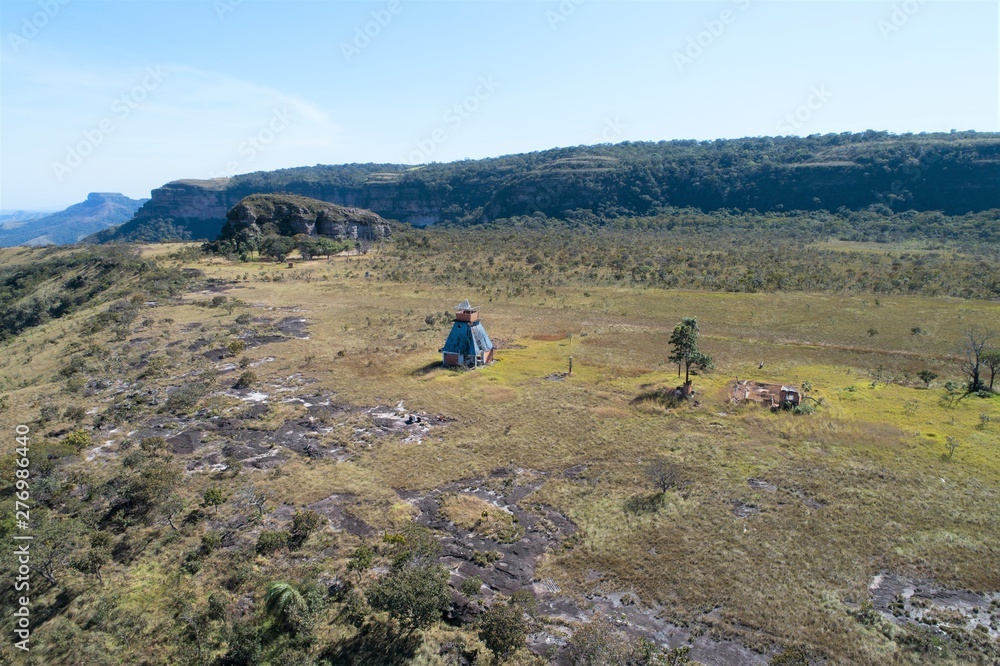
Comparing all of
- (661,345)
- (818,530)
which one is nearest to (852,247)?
(661,345)

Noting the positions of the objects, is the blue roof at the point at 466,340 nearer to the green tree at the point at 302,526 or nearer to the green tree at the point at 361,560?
the green tree at the point at 302,526

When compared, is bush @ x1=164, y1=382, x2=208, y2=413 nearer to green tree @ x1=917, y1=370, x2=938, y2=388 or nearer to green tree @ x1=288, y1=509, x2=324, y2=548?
green tree @ x1=288, y1=509, x2=324, y2=548

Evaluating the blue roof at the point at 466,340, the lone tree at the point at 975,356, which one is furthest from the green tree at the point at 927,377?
the blue roof at the point at 466,340

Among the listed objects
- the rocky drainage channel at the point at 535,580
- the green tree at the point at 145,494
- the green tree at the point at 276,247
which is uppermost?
the green tree at the point at 276,247

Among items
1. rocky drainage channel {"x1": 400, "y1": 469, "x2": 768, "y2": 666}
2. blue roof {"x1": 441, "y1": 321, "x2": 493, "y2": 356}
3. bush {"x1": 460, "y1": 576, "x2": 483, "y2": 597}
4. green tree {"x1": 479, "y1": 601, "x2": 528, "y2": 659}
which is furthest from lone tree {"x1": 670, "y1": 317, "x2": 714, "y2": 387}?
green tree {"x1": 479, "y1": 601, "x2": 528, "y2": 659}

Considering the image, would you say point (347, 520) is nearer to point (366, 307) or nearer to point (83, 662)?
point (83, 662)

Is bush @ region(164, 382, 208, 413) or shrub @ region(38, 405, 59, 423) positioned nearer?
shrub @ region(38, 405, 59, 423)
